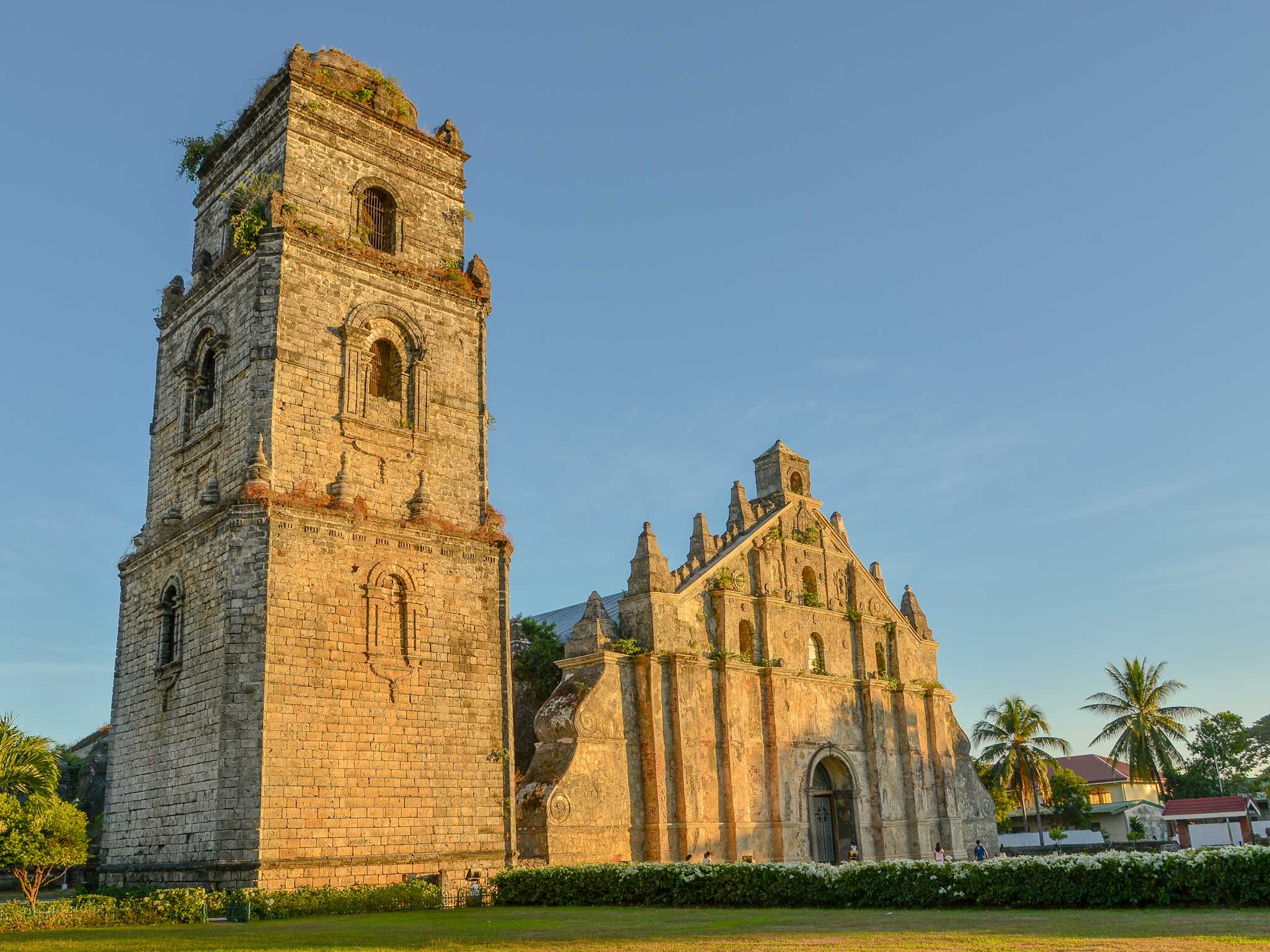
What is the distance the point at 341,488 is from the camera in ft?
69.6

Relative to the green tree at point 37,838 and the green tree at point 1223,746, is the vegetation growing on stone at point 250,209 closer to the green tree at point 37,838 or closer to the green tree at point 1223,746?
the green tree at point 37,838

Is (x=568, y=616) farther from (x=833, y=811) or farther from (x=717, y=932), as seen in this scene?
(x=717, y=932)

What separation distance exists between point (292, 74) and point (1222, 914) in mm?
22454

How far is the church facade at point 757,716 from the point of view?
26.7m

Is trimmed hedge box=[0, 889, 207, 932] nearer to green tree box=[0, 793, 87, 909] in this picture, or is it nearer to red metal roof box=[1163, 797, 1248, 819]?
green tree box=[0, 793, 87, 909]

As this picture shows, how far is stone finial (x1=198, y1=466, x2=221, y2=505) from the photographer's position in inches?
829

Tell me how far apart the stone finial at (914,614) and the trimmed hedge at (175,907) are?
23.5 metres

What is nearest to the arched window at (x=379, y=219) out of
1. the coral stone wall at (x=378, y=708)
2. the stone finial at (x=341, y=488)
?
the stone finial at (x=341, y=488)

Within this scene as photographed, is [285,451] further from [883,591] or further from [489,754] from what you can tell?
[883,591]

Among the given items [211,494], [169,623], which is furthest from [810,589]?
[169,623]

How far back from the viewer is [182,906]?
57.3ft

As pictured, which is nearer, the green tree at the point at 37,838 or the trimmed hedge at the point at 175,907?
the trimmed hedge at the point at 175,907

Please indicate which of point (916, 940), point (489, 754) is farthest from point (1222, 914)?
point (489, 754)

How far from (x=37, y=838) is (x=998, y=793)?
146ft
